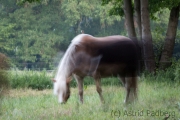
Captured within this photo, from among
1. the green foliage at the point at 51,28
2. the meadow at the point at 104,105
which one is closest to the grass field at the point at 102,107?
the meadow at the point at 104,105

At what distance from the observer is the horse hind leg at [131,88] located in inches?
199

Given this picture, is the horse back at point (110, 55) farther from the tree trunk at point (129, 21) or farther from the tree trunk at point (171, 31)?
the tree trunk at point (171, 31)

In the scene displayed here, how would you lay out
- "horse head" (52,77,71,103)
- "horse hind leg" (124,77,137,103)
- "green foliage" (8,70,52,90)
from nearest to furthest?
"horse head" (52,77,71,103) < "horse hind leg" (124,77,137,103) < "green foliage" (8,70,52,90)

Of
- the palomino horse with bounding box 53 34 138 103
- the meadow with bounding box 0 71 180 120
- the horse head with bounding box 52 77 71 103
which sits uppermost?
the palomino horse with bounding box 53 34 138 103

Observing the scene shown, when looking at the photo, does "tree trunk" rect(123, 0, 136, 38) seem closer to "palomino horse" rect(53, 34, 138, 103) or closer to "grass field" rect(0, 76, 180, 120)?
"grass field" rect(0, 76, 180, 120)

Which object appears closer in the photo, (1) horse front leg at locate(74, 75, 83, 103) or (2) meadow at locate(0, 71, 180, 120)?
(2) meadow at locate(0, 71, 180, 120)

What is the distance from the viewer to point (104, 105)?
4.58 meters

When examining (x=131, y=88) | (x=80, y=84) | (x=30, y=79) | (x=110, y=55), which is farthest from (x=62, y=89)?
(x=30, y=79)

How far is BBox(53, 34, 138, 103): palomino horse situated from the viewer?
4578mm

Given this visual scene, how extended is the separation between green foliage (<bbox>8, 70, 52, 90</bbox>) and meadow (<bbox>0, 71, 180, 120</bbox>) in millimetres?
1437

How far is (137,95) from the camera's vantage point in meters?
5.24

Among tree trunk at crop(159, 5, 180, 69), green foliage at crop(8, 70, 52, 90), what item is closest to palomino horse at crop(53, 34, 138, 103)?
green foliage at crop(8, 70, 52, 90)

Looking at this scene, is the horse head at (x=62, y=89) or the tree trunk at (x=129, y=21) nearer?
the horse head at (x=62, y=89)

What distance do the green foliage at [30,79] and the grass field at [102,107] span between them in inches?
69.6
